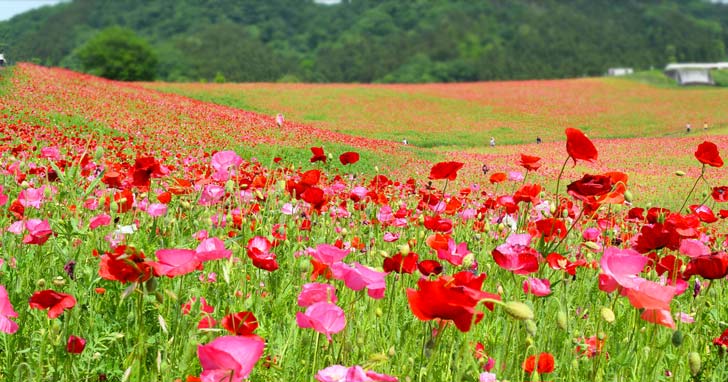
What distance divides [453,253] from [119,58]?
58712mm

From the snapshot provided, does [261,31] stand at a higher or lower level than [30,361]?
lower

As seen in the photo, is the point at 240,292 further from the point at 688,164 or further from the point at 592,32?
the point at 592,32

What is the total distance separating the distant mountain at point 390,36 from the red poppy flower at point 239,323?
167ft

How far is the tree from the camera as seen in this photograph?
5525 cm

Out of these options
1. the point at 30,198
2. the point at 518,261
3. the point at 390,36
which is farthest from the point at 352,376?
the point at 390,36

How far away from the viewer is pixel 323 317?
1.38m

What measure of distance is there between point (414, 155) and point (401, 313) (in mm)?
12608

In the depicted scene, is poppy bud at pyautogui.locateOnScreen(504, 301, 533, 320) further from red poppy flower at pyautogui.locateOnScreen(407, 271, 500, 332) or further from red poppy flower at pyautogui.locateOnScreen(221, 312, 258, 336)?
red poppy flower at pyautogui.locateOnScreen(221, 312, 258, 336)

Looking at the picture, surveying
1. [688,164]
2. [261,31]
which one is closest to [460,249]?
[688,164]

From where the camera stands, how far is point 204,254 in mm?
1776

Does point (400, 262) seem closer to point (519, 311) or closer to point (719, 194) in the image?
point (519, 311)

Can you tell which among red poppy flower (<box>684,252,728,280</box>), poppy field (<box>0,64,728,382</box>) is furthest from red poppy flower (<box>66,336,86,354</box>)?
red poppy flower (<box>684,252,728,280</box>)

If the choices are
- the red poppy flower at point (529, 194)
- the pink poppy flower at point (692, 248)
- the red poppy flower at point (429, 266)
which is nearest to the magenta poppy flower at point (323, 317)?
the red poppy flower at point (429, 266)

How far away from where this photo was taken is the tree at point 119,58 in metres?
55.2
